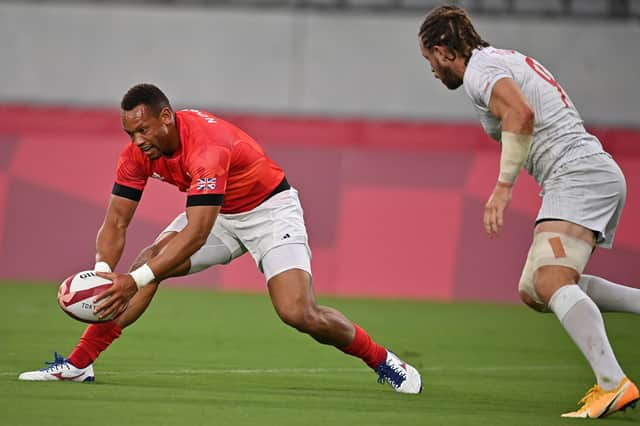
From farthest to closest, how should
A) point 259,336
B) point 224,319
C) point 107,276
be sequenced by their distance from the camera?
1. point 224,319
2. point 259,336
3. point 107,276

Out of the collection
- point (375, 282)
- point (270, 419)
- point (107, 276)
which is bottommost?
point (375, 282)

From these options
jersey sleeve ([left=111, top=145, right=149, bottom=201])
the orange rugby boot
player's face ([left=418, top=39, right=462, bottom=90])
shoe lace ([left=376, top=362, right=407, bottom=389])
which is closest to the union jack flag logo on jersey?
jersey sleeve ([left=111, top=145, right=149, bottom=201])

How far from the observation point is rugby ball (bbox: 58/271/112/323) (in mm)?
6543

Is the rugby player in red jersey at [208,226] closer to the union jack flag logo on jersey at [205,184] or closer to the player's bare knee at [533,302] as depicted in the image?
the union jack flag logo on jersey at [205,184]

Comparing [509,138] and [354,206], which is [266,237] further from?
[354,206]

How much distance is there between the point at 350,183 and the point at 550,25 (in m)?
6.05

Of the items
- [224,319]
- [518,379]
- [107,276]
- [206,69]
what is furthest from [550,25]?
[107,276]

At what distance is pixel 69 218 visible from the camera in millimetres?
14516

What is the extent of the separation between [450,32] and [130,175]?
2.10 metres

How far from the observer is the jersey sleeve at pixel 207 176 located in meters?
6.62

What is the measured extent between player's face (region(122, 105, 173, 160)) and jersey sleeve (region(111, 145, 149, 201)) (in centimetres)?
32

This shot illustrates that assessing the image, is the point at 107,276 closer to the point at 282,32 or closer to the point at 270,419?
the point at 270,419

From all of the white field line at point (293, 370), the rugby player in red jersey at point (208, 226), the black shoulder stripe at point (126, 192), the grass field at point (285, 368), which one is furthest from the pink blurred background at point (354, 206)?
the black shoulder stripe at point (126, 192)

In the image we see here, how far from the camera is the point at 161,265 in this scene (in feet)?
21.6
